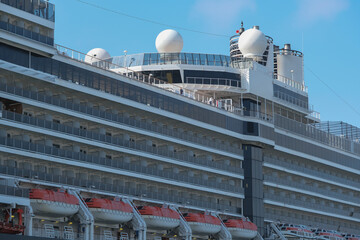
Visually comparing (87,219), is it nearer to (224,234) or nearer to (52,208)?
(52,208)

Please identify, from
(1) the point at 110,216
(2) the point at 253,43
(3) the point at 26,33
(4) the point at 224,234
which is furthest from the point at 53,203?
(2) the point at 253,43

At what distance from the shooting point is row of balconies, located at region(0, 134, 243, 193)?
63.3 metres

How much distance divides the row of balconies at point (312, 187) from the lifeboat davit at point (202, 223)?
546 inches

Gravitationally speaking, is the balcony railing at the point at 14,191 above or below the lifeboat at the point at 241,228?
above

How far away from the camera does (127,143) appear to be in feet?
244

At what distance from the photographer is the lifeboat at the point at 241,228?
82938 mm

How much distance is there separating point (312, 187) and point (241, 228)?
2210 centimetres

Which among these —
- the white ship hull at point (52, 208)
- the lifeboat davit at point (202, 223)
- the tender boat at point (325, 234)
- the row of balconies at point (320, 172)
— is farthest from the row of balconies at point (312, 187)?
the white ship hull at point (52, 208)

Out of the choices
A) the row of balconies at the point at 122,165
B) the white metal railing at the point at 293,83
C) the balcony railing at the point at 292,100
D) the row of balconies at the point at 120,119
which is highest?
the white metal railing at the point at 293,83

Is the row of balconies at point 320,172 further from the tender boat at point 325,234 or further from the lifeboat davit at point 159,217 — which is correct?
the lifeboat davit at point 159,217

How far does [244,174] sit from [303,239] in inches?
470

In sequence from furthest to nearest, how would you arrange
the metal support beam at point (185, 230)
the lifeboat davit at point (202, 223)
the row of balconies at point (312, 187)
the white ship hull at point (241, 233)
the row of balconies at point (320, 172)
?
the row of balconies at point (320, 172), the row of balconies at point (312, 187), the white ship hull at point (241, 233), the lifeboat davit at point (202, 223), the metal support beam at point (185, 230)

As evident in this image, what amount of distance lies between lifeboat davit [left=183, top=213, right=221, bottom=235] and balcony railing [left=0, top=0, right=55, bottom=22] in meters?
25.2

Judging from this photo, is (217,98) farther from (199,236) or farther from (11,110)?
(11,110)
